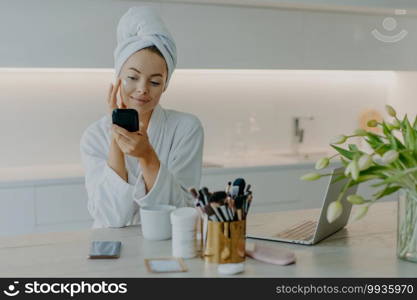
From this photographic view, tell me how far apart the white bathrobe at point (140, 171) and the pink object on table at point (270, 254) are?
1.33 ft

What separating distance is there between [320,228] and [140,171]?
647 mm

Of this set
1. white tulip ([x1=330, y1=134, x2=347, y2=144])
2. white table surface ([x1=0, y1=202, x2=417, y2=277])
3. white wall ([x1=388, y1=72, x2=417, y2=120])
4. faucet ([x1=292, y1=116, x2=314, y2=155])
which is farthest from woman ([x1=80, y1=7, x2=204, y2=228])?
white wall ([x1=388, y1=72, x2=417, y2=120])

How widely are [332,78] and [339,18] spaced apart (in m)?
0.56

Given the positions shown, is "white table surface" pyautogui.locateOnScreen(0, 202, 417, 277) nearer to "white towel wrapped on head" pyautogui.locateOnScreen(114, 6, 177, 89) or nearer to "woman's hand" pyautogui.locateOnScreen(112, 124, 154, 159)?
"woman's hand" pyautogui.locateOnScreen(112, 124, 154, 159)

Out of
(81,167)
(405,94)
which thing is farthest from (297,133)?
(81,167)

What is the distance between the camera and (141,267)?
4.66 ft

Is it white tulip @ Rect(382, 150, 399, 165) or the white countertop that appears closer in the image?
white tulip @ Rect(382, 150, 399, 165)

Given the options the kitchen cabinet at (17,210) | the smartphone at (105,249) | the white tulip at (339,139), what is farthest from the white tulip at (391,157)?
the kitchen cabinet at (17,210)

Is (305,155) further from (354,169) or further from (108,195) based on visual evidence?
(354,169)

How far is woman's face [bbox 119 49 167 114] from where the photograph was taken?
195 centimetres

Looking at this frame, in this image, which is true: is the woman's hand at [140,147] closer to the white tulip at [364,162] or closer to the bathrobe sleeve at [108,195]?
the bathrobe sleeve at [108,195]

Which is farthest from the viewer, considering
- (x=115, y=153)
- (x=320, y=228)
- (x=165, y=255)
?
(x=115, y=153)

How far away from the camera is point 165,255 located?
4.99 ft

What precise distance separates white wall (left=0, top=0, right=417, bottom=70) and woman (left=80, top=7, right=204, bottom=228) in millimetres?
1259
